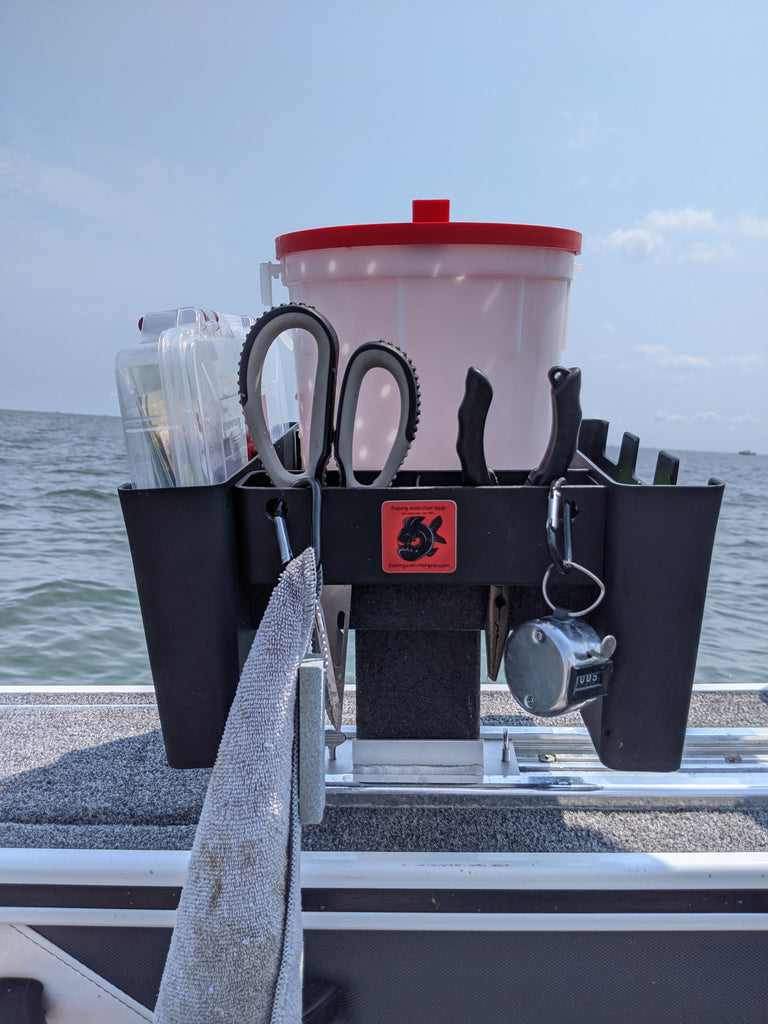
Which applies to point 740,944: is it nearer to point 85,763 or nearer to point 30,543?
point 85,763

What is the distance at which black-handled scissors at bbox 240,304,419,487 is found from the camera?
0.56 m

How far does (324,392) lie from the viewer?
1.91 ft

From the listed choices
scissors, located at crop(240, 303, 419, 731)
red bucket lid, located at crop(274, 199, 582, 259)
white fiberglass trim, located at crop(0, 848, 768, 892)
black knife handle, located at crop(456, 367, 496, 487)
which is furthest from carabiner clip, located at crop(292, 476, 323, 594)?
white fiberglass trim, located at crop(0, 848, 768, 892)

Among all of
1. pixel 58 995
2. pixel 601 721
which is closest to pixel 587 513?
pixel 601 721

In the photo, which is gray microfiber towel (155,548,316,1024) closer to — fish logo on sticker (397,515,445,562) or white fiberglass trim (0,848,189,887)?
fish logo on sticker (397,515,445,562)

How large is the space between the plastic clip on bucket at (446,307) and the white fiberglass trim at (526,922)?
417 millimetres

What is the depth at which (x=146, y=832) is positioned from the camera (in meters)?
0.79

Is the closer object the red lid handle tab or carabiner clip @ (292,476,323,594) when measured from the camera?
carabiner clip @ (292,476,323,594)

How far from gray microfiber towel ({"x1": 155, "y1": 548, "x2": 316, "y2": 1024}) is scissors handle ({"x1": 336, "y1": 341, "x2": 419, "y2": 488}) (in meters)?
0.20

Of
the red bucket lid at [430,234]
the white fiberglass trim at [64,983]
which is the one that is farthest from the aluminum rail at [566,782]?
the red bucket lid at [430,234]

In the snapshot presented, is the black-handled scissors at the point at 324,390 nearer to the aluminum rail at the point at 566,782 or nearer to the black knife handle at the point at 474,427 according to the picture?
the black knife handle at the point at 474,427

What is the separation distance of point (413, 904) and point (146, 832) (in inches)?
11.2

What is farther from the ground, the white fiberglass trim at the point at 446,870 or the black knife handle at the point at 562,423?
the black knife handle at the point at 562,423

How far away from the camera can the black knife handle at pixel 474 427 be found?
1.85ft
